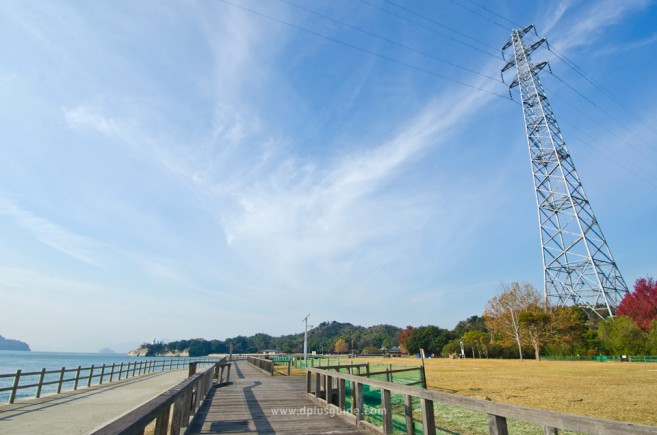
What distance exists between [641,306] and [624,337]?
954 cm

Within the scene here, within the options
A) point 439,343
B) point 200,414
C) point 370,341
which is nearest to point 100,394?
point 200,414

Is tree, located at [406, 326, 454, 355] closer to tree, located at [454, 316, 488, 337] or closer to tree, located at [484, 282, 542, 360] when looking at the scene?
tree, located at [454, 316, 488, 337]

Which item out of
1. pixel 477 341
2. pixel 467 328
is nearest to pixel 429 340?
pixel 467 328

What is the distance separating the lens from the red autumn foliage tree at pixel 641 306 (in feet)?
167

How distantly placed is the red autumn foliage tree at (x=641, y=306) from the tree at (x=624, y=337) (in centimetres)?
485

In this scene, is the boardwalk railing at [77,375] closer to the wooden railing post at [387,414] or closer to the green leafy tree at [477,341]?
the wooden railing post at [387,414]

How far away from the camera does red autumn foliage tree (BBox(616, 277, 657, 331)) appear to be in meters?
51.0

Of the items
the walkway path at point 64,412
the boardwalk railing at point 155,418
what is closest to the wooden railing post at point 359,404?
the boardwalk railing at point 155,418

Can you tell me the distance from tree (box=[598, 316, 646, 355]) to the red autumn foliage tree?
485cm

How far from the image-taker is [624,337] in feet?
151

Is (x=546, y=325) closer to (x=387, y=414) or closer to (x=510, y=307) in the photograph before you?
(x=510, y=307)

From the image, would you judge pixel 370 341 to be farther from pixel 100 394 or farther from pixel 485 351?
pixel 100 394

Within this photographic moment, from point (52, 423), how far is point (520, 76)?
197 feet

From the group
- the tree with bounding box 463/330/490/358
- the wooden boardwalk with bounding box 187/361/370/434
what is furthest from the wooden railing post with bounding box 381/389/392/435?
the tree with bounding box 463/330/490/358
